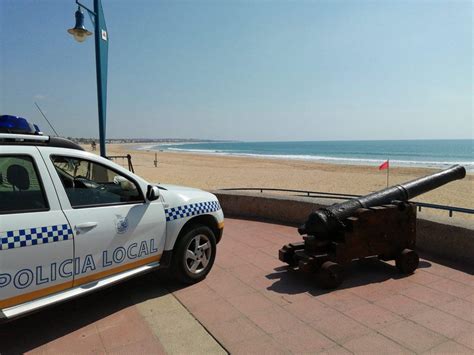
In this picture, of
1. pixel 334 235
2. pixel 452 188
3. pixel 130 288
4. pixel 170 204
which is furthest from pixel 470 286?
pixel 452 188

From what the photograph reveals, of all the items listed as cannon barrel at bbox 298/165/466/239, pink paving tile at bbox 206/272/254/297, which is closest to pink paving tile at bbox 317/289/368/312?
cannon barrel at bbox 298/165/466/239

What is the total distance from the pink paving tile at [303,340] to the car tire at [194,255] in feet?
4.59

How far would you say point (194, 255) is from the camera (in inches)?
169

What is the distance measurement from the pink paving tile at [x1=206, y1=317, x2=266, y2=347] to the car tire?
93cm

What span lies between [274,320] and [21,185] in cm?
256

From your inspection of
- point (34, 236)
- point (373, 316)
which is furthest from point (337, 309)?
point (34, 236)

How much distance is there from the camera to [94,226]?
3188 mm

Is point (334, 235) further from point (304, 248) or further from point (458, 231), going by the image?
point (458, 231)

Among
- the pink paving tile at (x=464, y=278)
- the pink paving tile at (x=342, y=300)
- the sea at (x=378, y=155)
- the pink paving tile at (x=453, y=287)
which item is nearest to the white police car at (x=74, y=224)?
the pink paving tile at (x=342, y=300)

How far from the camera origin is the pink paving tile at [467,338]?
9.78 feet

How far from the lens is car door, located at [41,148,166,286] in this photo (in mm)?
3102

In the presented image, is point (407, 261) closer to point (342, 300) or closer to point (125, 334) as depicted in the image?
point (342, 300)

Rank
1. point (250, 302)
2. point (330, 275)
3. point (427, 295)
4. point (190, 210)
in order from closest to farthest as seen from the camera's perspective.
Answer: point (250, 302) < point (427, 295) < point (330, 275) < point (190, 210)

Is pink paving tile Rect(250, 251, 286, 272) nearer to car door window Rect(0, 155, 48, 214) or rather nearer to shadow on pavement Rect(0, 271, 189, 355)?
shadow on pavement Rect(0, 271, 189, 355)
